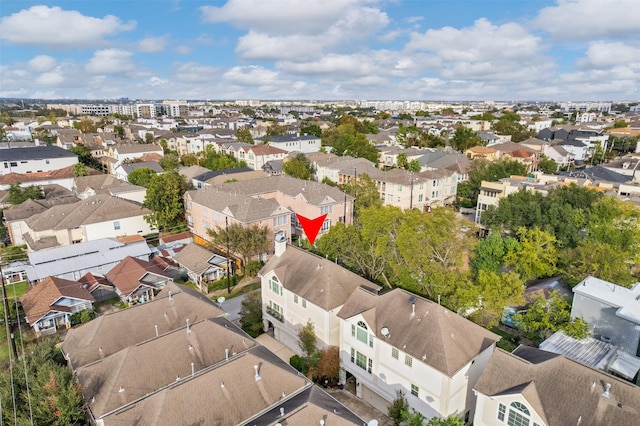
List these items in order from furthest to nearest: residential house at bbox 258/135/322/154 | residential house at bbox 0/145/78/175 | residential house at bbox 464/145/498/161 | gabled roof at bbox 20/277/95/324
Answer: residential house at bbox 258/135/322/154 → residential house at bbox 464/145/498/161 → residential house at bbox 0/145/78/175 → gabled roof at bbox 20/277/95/324

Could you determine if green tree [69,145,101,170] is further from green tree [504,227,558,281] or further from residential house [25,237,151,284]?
green tree [504,227,558,281]

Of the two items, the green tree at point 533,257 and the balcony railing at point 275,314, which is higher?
the green tree at point 533,257

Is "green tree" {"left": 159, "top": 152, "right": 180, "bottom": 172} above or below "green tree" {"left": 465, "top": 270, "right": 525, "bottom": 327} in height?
above

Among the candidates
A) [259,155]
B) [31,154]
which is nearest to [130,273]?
[259,155]

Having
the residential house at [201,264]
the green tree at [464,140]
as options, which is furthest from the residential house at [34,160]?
the green tree at [464,140]

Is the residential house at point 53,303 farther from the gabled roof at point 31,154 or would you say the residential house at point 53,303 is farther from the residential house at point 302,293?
the gabled roof at point 31,154

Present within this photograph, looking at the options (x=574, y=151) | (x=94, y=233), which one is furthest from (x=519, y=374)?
(x=574, y=151)

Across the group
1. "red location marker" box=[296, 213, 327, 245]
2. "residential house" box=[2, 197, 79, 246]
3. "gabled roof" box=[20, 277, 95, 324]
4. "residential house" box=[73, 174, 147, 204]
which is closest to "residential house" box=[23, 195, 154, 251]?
"residential house" box=[2, 197, 79, 246]
